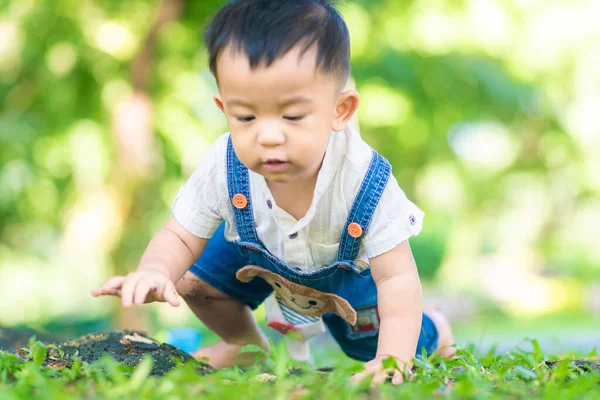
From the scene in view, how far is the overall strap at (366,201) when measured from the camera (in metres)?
2.29

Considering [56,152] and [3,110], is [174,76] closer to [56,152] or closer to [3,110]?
[56,152]

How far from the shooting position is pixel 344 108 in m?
2.21

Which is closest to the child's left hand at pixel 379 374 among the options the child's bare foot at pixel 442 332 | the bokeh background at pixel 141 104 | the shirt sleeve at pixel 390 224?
the shirt sleeve at pixel 390 224

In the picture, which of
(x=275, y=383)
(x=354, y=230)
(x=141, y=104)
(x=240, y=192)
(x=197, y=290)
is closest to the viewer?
(x=275, y=383)

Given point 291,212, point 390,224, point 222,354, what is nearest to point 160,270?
point 291,212

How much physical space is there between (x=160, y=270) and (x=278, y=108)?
62cm

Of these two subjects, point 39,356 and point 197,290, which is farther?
point 197,290

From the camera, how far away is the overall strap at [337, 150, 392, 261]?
2.29 metres

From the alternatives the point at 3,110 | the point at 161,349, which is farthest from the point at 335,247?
the point at 3,110

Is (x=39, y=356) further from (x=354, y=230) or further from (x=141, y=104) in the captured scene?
(x=141, y=104)

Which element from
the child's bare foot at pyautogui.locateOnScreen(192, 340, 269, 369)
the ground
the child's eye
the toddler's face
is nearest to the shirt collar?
the toddler's face

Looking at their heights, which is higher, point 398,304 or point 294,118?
point 294,118

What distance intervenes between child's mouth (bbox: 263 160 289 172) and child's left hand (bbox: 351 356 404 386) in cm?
59

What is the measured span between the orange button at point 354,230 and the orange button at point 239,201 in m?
0.36
